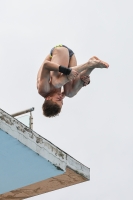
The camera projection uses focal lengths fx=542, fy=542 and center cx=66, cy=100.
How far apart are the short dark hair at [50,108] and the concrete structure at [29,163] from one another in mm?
338

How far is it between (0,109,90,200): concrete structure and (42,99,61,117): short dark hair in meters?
0.34

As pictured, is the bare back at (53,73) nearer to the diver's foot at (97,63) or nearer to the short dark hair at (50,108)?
the short dark hair at (50,108)

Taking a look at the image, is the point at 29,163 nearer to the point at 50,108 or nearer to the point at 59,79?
the point at 50,108

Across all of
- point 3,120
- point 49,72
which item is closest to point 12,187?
point 3,120

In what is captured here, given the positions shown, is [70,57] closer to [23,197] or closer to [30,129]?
[30,129]

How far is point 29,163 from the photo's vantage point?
23.6 ft

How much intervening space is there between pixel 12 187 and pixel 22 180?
11.4 inches

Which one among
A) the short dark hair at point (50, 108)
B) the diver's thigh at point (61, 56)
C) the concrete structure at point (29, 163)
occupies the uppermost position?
the diver's thigh at point (61, 56)

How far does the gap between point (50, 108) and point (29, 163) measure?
820 mm

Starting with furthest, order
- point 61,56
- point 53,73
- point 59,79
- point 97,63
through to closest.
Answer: point 61,56 → point 53,73 → point 59,79 → point 97,63

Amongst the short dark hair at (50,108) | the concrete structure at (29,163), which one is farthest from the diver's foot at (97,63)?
the concrete structure at (29,163)

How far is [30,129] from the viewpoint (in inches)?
280

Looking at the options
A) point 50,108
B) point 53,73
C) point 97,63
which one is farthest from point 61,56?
point 50,108

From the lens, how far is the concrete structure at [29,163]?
6914 mm
